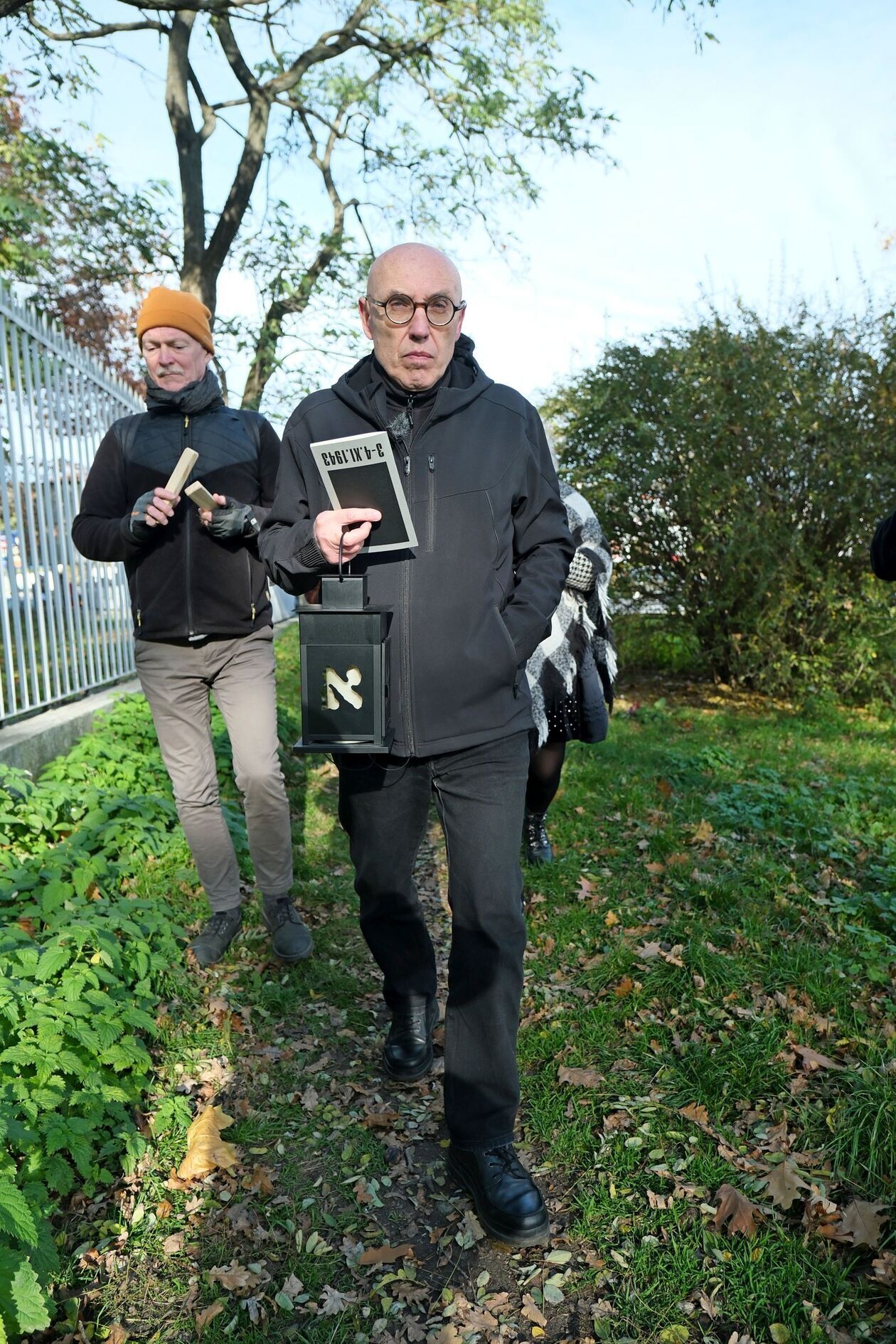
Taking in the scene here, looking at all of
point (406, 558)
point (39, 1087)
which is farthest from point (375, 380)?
point (39, 1087)

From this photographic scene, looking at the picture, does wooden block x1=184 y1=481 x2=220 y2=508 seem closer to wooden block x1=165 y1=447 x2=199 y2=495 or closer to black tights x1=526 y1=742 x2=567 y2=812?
wooden block x1=165 y1=447 x2=199 y2=495

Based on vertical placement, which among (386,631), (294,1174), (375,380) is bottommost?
(294,1174)

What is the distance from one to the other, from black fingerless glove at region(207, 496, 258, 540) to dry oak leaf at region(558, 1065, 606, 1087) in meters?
2.26

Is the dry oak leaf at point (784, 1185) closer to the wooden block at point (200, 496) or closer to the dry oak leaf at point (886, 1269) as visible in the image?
the dry oak leaf at point (886, 1269)

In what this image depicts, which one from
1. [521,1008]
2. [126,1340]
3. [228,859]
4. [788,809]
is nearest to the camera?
[126,1340]

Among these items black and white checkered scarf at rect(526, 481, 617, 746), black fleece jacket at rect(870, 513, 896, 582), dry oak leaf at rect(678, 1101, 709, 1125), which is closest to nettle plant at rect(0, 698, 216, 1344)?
dry oak leaf at rect(678, 1101, 709, 1125)

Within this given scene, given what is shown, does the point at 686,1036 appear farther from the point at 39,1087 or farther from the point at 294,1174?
the point at 39,1087

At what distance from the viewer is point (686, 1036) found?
3367 mm

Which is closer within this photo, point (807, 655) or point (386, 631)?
point (386, 631)

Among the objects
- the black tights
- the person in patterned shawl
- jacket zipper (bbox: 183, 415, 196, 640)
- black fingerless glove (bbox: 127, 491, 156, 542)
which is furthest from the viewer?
the black tights

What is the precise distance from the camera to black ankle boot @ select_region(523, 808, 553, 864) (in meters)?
5.02

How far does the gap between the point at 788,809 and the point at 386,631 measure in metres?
3.72

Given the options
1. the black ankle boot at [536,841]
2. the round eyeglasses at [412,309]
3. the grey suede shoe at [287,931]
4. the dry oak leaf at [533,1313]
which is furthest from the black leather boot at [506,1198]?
the black ankle boot at [536,841]

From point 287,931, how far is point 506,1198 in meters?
1.78
